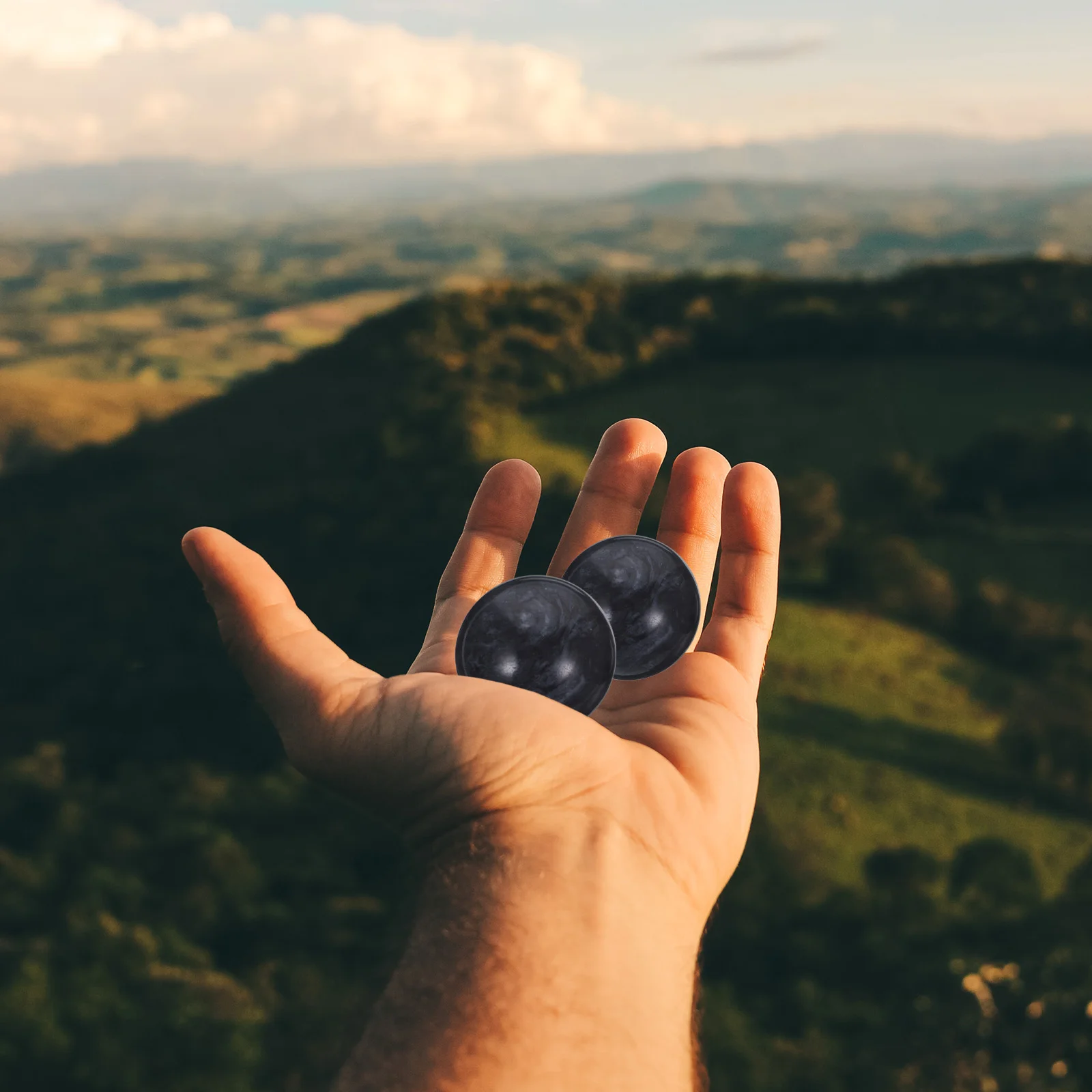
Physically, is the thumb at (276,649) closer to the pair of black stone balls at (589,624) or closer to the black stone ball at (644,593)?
the pair of black stone balls at (589,624)

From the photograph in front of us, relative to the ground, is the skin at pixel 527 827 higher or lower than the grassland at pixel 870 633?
higher

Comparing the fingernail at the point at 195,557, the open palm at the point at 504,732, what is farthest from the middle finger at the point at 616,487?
the fingernail at the point at 195,557

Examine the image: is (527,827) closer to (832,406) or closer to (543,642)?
(543,642)

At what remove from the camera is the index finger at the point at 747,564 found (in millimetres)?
6688

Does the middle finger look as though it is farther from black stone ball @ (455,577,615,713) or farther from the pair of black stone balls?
black stone ball @ (455,577,615,713)

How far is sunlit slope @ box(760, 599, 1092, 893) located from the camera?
24.1 m

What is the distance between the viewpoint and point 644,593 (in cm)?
709

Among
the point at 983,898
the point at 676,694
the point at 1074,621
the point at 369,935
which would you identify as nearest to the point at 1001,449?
the point at 1074,621

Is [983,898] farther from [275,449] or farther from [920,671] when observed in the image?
[275,449]

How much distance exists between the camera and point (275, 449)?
60219 mm

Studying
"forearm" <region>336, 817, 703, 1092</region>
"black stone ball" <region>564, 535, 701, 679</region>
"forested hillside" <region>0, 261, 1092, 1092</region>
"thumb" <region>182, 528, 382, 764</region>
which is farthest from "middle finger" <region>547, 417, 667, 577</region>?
"forested hillside" <region>0, 261, 1092, 1092</region>

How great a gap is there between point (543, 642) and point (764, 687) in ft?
80.1

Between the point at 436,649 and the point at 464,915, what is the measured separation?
235 centimetres

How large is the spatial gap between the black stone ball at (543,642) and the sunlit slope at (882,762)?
20.0m
